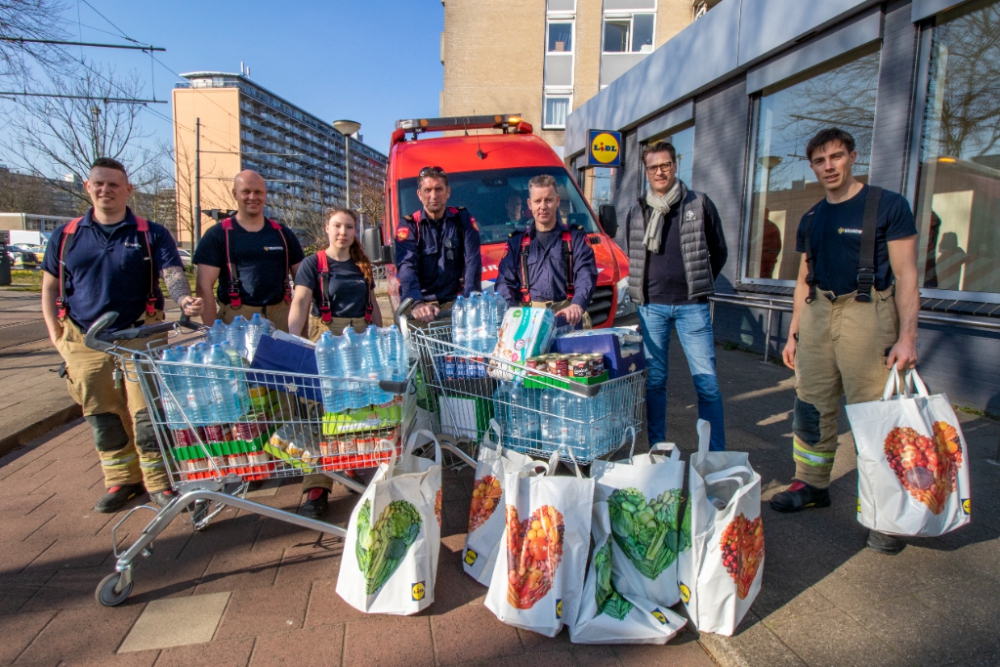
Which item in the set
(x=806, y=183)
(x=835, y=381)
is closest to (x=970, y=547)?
(x=835, y=381)

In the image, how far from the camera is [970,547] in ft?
9.89

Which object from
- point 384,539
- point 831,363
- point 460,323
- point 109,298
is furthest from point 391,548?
point 831,363

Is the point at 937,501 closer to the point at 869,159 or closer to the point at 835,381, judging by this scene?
the point at 835,381

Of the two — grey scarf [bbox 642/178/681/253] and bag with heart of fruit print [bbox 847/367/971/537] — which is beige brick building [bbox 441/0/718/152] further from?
bag with heart of fruit print [bbox 847/367/971/537]

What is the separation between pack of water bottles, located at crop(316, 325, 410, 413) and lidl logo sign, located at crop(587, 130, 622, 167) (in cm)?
862

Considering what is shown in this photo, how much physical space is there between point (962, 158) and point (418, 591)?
6495 millimetres

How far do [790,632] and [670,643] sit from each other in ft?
1.60

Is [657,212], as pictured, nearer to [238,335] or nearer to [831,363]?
[831,363]

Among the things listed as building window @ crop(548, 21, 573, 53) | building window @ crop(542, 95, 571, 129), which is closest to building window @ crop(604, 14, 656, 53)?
building window @ crop(548, 21, 573, 53)

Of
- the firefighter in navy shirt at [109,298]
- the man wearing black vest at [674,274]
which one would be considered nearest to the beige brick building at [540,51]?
the man wearing black vest at [674,274]

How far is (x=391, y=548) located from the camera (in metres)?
2.53

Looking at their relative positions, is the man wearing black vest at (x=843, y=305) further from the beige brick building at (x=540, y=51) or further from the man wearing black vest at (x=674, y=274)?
the beige brick building at (x=540, y=51)

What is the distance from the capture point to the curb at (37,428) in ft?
16.0

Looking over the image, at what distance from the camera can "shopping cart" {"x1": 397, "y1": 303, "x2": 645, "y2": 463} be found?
2.67m
